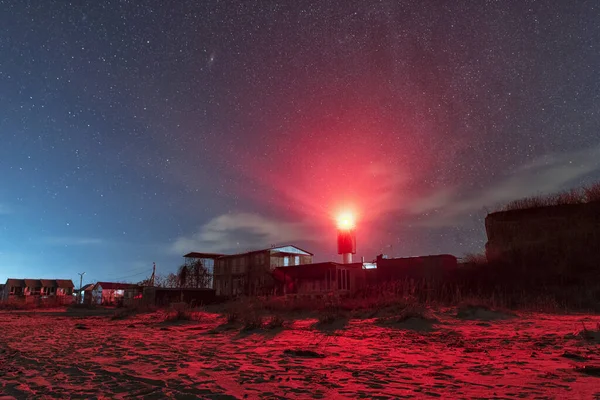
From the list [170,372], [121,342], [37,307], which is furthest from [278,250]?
[170,372]

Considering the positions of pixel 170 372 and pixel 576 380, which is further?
pixel 170 372

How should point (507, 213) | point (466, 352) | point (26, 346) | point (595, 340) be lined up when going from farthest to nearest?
point (507, 213)
point (26, 346)
point (595, 340)
point (466, 352)

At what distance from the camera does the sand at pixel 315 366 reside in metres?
4.23

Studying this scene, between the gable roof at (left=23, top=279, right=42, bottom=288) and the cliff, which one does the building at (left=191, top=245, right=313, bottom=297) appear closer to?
the cliff

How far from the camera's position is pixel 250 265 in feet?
168

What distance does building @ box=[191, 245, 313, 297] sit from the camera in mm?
49812

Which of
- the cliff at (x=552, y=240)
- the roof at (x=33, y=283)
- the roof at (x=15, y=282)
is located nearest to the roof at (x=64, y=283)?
the roof at (x=33, y=283)

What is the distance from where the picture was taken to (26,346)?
848 centimetres

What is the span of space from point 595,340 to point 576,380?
12.5ft

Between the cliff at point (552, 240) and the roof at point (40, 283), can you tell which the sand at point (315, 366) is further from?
the roof at point (40, 283)

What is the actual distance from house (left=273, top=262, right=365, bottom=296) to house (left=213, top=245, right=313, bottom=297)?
8.67 meters

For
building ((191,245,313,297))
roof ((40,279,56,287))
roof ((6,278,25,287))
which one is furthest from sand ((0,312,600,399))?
roof ((40,279,56,287))

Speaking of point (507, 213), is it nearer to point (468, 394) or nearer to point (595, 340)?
point (595, 340)

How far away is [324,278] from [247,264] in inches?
726
